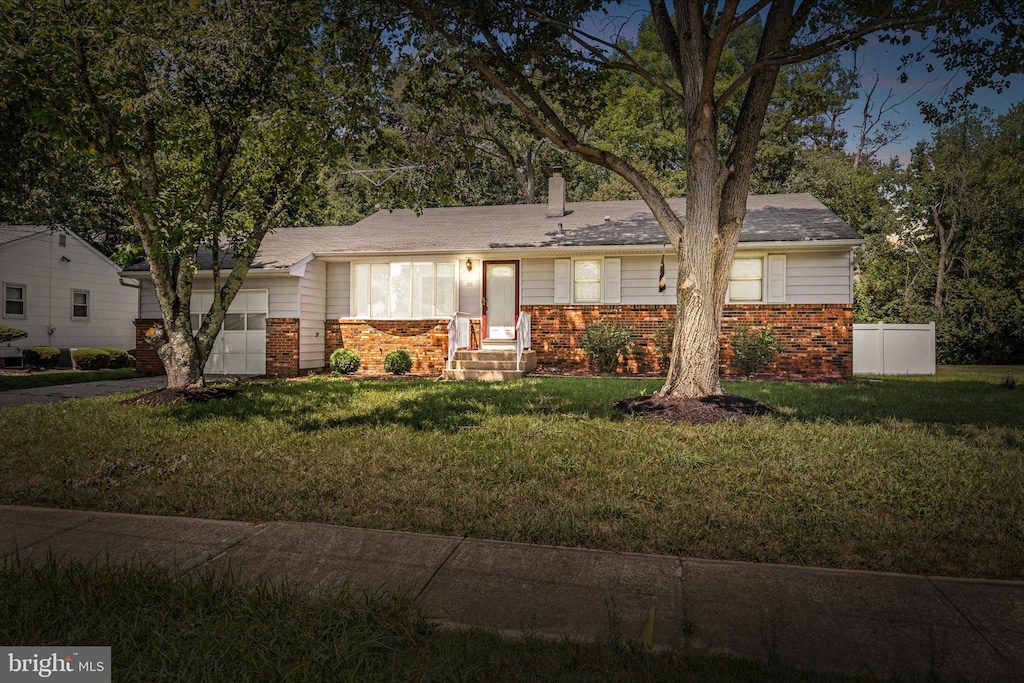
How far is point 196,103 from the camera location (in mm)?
9078

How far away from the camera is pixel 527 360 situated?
14.5 m

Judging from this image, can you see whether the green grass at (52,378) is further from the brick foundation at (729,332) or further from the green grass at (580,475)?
the brick foundation at (729,332)

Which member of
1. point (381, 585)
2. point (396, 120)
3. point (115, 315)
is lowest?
point (381, 585)

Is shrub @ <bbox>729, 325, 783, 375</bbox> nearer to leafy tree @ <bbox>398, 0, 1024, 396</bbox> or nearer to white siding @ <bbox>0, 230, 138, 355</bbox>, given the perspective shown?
leafy tree @ <bbox>398, 0, 1024, 396</bbox>

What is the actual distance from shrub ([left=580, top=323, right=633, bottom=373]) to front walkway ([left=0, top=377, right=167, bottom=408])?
9.51 metres

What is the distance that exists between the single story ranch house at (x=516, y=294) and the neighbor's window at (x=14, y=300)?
6.01m

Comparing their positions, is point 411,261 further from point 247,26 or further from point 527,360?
point 247,26

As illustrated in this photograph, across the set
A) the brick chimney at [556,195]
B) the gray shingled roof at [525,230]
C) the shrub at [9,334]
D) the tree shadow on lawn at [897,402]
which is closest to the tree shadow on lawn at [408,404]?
the tree shadow on lawn at [897,402]

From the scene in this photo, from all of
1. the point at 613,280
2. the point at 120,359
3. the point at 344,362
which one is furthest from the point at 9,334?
the point at 613,280

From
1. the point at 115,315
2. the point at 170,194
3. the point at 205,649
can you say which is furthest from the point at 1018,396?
the point at 115,315

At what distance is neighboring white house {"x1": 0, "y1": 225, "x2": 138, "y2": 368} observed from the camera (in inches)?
749

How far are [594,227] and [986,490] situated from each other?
12277mm

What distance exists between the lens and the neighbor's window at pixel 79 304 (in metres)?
21.4

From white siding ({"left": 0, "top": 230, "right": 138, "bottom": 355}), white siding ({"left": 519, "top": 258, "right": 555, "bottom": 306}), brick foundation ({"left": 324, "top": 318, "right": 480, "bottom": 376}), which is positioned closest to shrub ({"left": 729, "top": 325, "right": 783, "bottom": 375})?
white siding ({"left": 519, "top": 258, "right": 555, "bottom": 306})
